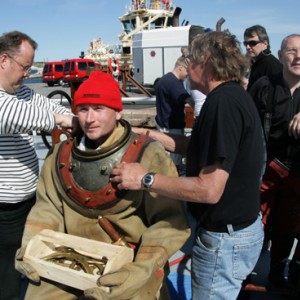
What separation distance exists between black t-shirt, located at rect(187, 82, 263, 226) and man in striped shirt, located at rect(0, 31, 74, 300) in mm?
803

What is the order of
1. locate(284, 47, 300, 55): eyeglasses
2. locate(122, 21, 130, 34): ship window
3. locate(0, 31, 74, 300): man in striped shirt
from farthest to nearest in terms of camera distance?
locate(122, 21, 130, 34): ship window, locate(284, 47, 300, 55): eyeglasses, locate(0, 31, 74, 300): man in striped shirt

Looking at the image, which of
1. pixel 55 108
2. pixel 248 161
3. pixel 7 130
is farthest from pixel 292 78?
pixel 7 130

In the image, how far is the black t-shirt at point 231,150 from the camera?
4.86 feet

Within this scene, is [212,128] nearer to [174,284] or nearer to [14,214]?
[14,214]

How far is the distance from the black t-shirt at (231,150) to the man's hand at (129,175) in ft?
0.77

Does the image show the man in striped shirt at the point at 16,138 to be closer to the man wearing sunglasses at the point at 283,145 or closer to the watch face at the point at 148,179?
the watch face at the point at 148,179

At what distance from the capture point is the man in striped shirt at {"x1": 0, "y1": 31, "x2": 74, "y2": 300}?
6.14 ft

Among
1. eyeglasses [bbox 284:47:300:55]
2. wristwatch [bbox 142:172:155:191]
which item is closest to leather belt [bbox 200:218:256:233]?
wristwatch [bbox 142:172:155:191]

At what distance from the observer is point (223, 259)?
1679 mm

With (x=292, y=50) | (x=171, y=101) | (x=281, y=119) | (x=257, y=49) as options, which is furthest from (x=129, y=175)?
(x=171, y=101)

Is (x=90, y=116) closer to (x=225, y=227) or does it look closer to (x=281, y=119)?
(x=225, y=227)

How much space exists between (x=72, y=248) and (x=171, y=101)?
3.04 metres

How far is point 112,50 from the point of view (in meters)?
39.9

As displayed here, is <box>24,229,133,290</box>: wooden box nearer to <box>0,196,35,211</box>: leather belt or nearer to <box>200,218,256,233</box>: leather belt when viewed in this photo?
<box>200,218,256,233</box>: leather belt
